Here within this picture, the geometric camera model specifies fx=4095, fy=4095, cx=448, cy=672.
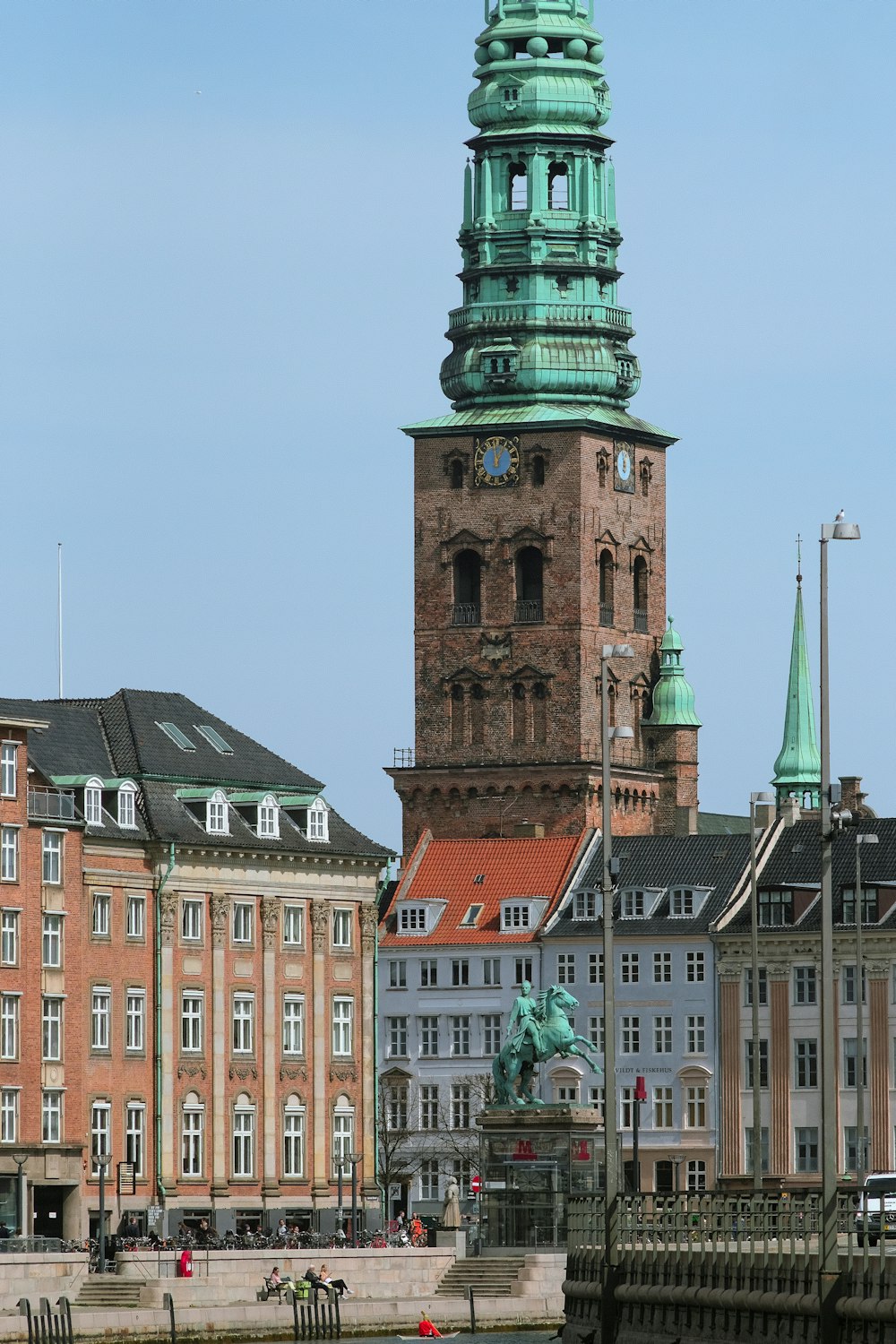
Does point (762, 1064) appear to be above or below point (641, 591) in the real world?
below

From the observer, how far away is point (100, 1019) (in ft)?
417

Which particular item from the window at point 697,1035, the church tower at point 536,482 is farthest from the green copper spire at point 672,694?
the window at point 697,1035

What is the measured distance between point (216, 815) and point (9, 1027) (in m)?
13.3

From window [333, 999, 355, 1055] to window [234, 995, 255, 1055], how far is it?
4265mm

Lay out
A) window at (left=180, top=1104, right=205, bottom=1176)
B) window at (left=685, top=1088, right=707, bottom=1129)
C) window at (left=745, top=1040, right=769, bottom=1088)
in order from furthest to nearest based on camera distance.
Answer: window at (left=685, top=1088, right=707, bottom=1129)
window at (left=745, top=1040, right=769, bottom=1088)
window at (left=180, top=1104, right=205, bottom=1176)

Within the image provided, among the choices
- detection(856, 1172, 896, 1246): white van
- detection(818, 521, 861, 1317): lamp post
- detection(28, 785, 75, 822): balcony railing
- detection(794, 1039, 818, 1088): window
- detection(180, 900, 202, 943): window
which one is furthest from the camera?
detection(794, 1039, 818, 1088): window

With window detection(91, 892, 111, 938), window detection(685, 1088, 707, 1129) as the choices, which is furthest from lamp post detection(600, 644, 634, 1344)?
window detection(685, 1088, 707, 1129)

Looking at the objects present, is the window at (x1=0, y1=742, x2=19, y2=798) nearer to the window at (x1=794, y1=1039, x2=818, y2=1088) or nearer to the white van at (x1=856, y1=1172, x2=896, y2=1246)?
the white van at (x1=856, y1=1172, x2=896, y2=1246)

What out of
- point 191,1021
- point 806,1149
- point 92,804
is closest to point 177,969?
point 191,1021

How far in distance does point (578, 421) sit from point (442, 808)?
1896 centimetres

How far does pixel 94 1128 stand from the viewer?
4973 inches

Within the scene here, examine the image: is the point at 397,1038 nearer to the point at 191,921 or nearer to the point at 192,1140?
the point at 191,921

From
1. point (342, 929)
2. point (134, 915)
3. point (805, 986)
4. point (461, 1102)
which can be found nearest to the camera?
point (134, 915)

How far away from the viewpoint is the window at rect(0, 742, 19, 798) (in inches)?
4796
